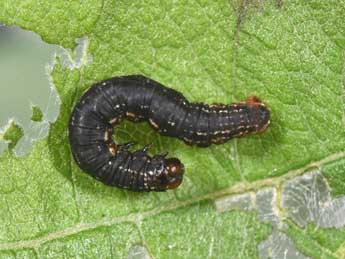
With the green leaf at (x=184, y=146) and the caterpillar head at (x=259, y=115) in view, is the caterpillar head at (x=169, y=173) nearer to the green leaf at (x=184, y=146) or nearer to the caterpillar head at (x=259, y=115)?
the green leaf at (x=184, y=146)

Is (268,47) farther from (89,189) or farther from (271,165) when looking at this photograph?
(89,189)

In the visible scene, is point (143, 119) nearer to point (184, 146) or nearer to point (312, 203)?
point (184, 146)

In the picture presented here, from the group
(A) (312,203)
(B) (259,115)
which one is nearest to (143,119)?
(B) (259,115)

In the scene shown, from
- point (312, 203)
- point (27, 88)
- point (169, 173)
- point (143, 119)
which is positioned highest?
point (27, 88)

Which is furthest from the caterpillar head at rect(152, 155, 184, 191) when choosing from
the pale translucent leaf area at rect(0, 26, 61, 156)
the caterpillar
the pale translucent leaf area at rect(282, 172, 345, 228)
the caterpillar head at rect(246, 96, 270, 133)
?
the pale translucent leaf area at rect(0, 26, 61, 156)

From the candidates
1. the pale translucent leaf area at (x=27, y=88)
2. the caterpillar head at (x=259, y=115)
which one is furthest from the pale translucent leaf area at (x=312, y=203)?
the pale translucent leaf area at (x=27, y=88)

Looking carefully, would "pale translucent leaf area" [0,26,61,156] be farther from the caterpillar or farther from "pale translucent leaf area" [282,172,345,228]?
"pale translucent leaf area" [282,172,345,228]
